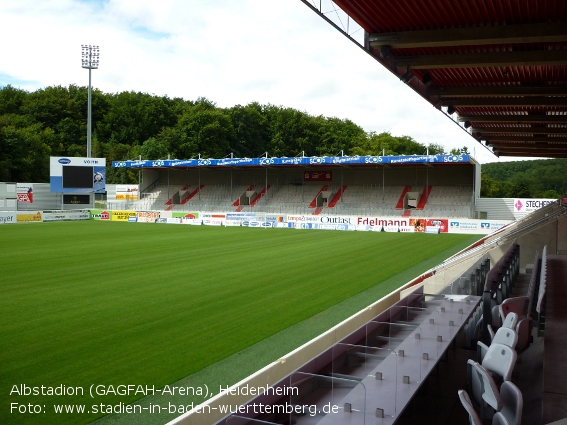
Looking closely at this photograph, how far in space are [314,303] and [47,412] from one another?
6.78 metres

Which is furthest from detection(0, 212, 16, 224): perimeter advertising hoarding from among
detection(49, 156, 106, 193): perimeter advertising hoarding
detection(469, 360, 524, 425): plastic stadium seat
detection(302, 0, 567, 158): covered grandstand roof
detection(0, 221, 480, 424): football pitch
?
detection(469, 360, 524, 425): plastic stadium seat

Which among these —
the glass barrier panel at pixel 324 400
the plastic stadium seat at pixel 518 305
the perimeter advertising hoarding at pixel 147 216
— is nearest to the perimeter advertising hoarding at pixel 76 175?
the perimeter advertising hoarding at pixel 147 216

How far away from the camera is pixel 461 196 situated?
132ft

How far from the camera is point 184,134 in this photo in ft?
230

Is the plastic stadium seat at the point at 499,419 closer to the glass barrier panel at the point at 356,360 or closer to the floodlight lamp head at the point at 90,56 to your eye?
the glass barrier panel at the point at 356,360

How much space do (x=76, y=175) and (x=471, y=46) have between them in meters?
40.8

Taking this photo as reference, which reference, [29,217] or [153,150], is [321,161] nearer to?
[29,217]


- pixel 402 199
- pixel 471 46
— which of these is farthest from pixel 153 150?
pixel 471 46

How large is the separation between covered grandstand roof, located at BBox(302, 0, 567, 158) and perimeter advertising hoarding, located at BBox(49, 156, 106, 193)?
37077 millimetres

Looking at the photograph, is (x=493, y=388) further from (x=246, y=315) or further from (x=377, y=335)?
(x=246, y=315)

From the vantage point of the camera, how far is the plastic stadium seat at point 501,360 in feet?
15.0

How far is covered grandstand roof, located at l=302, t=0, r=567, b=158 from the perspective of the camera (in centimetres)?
742

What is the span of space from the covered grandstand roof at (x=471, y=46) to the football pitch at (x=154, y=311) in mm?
5162

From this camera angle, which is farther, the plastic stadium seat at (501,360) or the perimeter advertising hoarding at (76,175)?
the perimeter advertising hoarding at (76,175)
